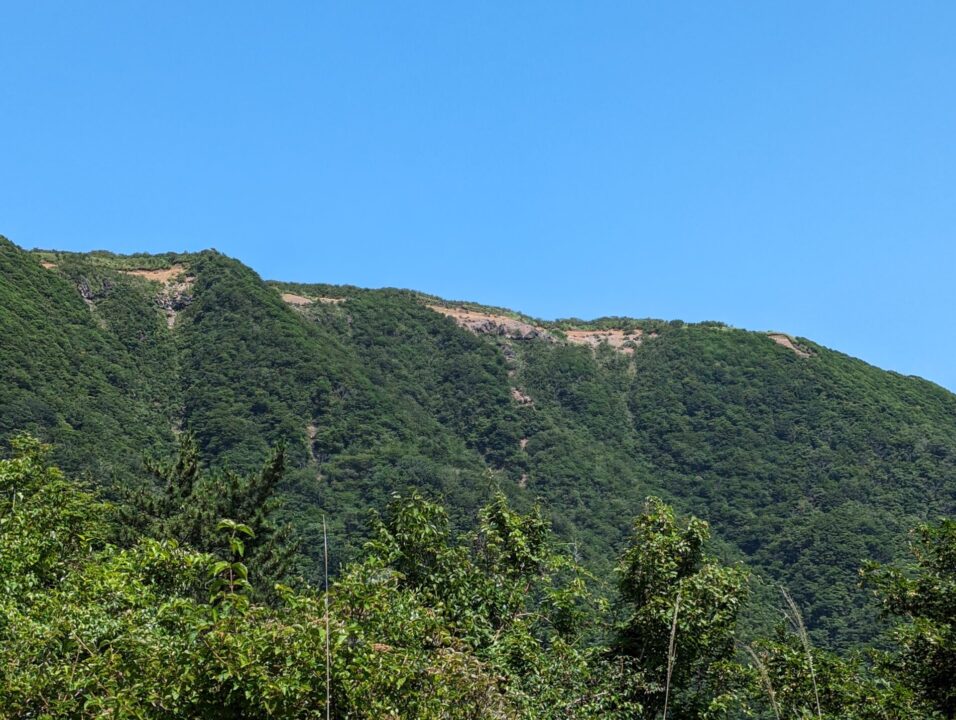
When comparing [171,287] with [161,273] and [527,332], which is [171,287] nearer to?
[161,273]

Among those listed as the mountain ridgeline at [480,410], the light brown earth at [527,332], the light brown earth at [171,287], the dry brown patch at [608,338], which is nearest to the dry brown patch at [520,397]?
the mountain ridgeline at [480,410]

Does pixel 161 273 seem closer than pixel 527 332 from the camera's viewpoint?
Yes

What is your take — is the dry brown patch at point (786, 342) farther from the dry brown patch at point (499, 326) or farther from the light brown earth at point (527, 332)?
the dry brown patch at point (499, 326)

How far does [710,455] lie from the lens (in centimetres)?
9856

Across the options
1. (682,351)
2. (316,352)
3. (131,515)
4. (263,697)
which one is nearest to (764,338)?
(682,351)

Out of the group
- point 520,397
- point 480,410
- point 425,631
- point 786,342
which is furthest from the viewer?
point 786,342

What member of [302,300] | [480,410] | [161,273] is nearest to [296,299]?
[302,300]

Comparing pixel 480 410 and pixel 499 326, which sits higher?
pixel 499 326

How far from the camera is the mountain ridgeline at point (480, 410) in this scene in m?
66.2

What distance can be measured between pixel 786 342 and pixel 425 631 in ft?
384


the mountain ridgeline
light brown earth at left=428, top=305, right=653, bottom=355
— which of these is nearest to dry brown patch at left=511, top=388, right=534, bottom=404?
the mountain ridgeline

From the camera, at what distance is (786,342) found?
12038 centimetres

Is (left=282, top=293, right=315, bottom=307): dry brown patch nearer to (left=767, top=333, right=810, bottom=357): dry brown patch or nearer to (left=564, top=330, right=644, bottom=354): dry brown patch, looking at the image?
(left=564, top=330, right=644, bottom=354): dry brown patch

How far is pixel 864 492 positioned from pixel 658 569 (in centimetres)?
7497
